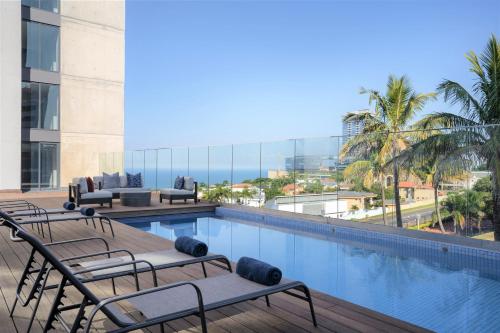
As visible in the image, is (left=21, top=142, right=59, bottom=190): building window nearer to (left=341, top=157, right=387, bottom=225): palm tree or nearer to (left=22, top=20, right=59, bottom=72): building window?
(left=22, top=20, right=59, bottom=72): building window

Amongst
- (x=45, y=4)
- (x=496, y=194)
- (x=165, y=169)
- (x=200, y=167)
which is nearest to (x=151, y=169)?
(x=165, y=169)

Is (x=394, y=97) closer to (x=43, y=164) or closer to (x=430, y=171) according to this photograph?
(x=430, y=171)

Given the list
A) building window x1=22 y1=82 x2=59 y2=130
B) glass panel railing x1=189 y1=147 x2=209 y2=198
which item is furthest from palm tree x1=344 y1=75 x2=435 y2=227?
building window x1=22 y1=82 x2=59 y2=130

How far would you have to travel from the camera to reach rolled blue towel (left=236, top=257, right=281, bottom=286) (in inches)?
116

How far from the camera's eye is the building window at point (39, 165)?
15703mm

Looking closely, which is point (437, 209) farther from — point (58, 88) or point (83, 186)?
point (58, 88)

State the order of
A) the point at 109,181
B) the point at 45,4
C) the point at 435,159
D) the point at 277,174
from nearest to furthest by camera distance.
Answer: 1. the point at 435,159
2. the point at 277,174
3. the point at 109,181
4. the point at 45,4

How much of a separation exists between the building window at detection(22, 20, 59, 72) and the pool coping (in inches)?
426

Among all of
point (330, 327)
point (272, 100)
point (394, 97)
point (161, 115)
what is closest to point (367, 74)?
point (272, 100)

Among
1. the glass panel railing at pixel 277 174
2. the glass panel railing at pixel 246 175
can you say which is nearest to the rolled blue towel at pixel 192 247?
the glass panel railing at pixel 277 174

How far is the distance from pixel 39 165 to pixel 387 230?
13900mm

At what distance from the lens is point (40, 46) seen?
52.4 feet

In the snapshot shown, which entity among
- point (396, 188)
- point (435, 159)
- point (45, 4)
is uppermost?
point (45, 4)

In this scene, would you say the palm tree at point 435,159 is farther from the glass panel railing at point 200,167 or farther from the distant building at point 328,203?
the glass panel railing at point 200,167
